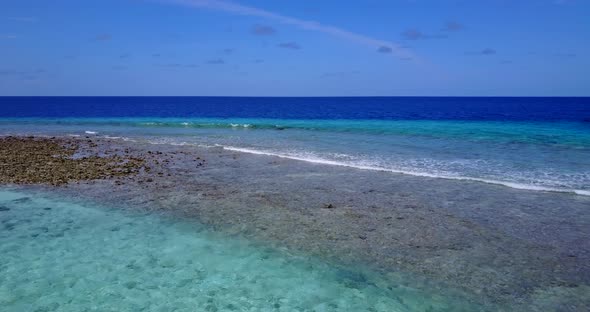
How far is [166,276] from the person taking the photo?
8.52m

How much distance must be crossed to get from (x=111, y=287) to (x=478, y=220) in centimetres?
993

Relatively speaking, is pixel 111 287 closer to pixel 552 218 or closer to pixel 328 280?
pixel 328 280

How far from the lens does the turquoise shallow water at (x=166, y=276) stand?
749 cm

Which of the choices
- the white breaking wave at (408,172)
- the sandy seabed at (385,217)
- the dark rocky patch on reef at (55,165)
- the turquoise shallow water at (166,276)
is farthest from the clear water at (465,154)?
the turquoise shallow water at (166,276)

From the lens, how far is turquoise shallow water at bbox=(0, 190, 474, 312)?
749cm

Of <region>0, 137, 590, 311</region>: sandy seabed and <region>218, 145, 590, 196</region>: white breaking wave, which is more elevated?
<region>218, 145, 590, 196</region>: white breaking wave


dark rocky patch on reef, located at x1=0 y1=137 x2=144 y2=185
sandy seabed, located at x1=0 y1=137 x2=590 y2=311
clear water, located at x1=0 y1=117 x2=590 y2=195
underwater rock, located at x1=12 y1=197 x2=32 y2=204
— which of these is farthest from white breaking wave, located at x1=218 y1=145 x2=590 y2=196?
underwater rock, located at x1=12 y1=197 x2=32 y2=204

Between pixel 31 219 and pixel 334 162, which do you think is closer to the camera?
pixel 31 219

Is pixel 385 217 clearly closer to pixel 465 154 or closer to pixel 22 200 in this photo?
pixel 22 200

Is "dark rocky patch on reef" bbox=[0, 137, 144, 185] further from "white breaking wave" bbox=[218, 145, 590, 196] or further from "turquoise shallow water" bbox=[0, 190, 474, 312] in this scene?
"white breaking wave" bbox=[218, 145, 590, 196]

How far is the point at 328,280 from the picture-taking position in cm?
847

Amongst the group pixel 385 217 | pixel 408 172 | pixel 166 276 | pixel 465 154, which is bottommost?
pixel 166 276

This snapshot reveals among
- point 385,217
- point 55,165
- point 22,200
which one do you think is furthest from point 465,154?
point 22,200

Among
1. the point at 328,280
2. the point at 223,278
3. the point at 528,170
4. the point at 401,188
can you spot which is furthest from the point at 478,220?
the point at 528,170
